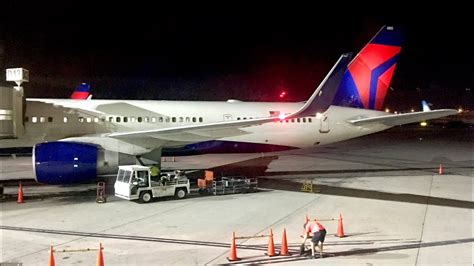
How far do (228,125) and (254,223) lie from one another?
5.16 m

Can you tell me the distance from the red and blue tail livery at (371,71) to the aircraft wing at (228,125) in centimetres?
586

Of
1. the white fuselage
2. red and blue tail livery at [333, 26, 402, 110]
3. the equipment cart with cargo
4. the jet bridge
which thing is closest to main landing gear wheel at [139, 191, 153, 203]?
the equipment cart with cargo

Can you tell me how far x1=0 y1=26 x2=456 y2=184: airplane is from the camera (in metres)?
16.8

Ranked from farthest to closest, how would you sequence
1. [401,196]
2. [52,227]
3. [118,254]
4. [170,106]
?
[170,106] → [401,196] → [52,227] → [118,254]

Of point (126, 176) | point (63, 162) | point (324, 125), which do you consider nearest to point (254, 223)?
point (126, 176)

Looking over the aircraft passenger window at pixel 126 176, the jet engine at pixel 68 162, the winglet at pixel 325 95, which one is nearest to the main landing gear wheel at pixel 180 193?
the aircraft passenger window at pixel 126 176

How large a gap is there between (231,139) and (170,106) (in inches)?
138

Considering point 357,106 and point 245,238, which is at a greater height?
point 357,106

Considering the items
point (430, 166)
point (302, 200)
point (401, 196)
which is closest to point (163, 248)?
point (302, 200)

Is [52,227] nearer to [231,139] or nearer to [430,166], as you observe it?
[231,139]

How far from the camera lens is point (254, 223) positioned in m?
12.9

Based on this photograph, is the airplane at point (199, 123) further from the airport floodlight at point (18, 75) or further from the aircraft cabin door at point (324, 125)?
the airport floodlight at point (18, 75)

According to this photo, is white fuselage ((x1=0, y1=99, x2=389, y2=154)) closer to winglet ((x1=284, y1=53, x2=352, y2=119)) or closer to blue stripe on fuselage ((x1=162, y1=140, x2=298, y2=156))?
blue stripe on fuselage ((x1=162, y1=140, x2=298, y2=156))

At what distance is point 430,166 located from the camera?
91.9ft
